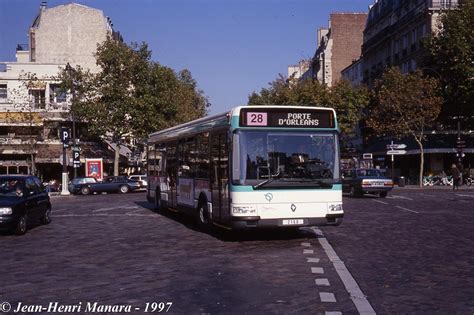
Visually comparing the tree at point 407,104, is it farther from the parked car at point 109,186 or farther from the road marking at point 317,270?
the road marking at point 317,270

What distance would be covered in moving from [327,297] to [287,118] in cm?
601

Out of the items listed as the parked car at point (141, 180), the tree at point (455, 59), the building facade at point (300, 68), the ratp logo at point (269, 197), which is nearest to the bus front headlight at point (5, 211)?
the ratp logo at point (269, 197)

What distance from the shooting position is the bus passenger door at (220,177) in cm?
1296

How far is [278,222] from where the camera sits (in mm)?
12531

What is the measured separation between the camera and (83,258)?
11.1 meters

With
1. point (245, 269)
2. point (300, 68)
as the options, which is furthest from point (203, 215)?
point (300, 68)

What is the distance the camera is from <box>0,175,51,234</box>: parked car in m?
14.5

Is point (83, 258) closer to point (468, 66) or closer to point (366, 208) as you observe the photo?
point (366, 208)

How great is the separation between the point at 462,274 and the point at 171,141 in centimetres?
A: 1109

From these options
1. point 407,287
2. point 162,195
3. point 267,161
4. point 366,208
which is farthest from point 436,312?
point 366,208

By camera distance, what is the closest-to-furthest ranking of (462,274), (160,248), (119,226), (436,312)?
1. (436,312)
2. (462,274)
3. (160,248)
4. (119,226)

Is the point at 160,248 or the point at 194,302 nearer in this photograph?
the point at 194,302

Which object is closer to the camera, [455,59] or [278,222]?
[278,222]

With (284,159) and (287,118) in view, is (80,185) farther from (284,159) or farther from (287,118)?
(284,159)
